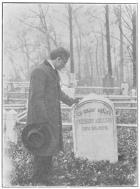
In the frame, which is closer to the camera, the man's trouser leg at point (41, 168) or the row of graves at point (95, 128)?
the man's trouser leg at point (41, 168)

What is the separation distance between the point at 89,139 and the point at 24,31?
6.48 feet

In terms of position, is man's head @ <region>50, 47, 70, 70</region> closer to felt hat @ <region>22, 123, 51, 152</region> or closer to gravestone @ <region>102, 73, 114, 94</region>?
felt hat @ <region>22, 123, 51, 152</region>

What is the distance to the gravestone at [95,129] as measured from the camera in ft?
10.8

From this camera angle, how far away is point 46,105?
296cm

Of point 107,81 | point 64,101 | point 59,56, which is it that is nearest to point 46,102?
point 64,101

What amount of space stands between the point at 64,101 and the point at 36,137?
71 centimetres

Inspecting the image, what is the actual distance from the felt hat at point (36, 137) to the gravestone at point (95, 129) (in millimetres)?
603

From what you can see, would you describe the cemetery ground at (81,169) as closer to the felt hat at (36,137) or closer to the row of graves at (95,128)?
the row of graves at (95,128)

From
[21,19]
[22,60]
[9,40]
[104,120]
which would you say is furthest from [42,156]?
[21,19]

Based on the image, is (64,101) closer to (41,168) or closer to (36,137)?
(36,137)

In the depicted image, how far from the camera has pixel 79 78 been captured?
483 centimetres

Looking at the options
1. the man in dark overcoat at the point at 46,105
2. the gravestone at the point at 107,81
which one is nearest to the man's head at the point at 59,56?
the man in dark overcoat at the point at 46,105

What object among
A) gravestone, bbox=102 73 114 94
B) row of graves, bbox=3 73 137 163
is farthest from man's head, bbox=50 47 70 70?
gravestone, bbox=102 73 114 94

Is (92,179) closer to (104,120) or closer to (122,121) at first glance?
(104,120)
